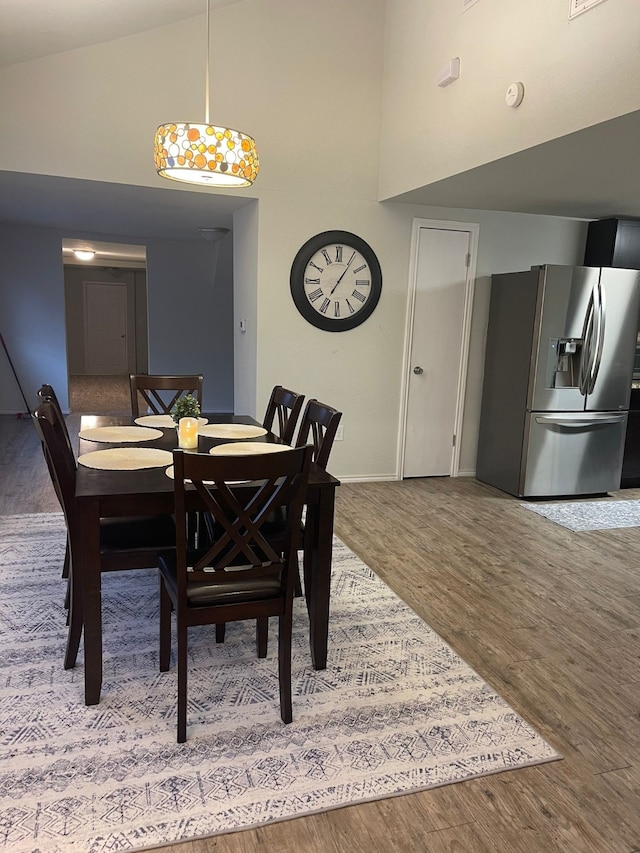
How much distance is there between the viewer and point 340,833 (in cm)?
156

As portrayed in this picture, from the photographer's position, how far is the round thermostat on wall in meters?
2.88

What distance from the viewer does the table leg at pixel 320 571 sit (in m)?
2.20

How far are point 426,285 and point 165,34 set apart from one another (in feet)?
8.17

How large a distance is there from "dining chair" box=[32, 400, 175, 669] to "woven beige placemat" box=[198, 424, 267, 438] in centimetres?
66

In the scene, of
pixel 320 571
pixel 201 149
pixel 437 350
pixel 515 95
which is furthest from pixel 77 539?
pixel 437 350

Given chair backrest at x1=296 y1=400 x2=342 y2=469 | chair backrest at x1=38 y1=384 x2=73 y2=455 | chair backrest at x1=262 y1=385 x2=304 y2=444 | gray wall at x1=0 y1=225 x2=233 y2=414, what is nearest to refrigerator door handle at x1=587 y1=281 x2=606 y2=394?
chair backrest at x1=262 y1=385 x2=304 y2=444

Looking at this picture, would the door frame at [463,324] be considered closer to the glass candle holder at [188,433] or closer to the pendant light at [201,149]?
the pendant light at [201,149]

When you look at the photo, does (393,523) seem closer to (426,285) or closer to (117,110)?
(426,285)

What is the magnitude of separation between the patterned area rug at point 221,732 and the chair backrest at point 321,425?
2.49 feet

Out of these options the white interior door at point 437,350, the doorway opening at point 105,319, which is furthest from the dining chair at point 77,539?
the doorway opening at point 105,319

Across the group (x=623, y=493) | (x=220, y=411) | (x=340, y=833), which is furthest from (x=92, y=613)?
(x=220, y=411)

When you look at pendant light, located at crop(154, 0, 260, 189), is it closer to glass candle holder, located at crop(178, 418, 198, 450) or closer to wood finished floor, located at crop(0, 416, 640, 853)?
glass candle holder, located at crop(178, 418, 198, 450)

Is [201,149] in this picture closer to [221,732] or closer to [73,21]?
[73,21]

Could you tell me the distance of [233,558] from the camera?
1874mm
